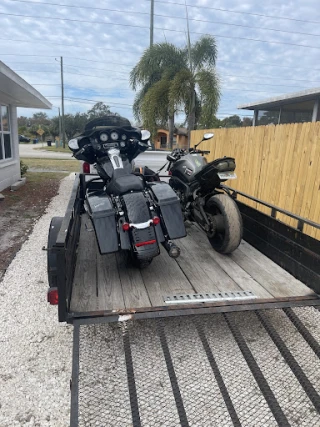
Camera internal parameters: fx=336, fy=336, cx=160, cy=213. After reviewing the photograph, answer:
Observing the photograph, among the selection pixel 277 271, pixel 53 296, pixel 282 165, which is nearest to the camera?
pixel 53 296

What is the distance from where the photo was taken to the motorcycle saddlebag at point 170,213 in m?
2.87

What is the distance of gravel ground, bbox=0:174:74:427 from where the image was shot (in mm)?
2102

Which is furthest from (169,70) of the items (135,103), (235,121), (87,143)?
(235,121)

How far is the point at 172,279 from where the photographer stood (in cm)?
289

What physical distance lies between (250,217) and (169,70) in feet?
50.2

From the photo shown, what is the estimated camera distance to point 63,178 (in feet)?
42.6

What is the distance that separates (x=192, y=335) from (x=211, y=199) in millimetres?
1467

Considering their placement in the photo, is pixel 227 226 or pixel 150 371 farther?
pixel 227 226

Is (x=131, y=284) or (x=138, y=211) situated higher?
(x=138, y=211)

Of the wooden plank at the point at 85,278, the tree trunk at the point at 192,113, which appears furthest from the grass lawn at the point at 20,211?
the tree trunk at the point at 192,113

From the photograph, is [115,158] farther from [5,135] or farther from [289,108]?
[289,108]

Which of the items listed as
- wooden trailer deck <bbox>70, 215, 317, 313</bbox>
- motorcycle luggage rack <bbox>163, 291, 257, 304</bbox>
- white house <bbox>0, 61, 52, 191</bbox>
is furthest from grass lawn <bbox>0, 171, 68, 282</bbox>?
motorcycle luggage rack <bbox>163, 291, 257, 304</bbox>

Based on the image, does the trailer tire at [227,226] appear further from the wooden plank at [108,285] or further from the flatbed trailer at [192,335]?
the wooden plank at [108,285]

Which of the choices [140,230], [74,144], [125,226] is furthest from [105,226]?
[74,144]
